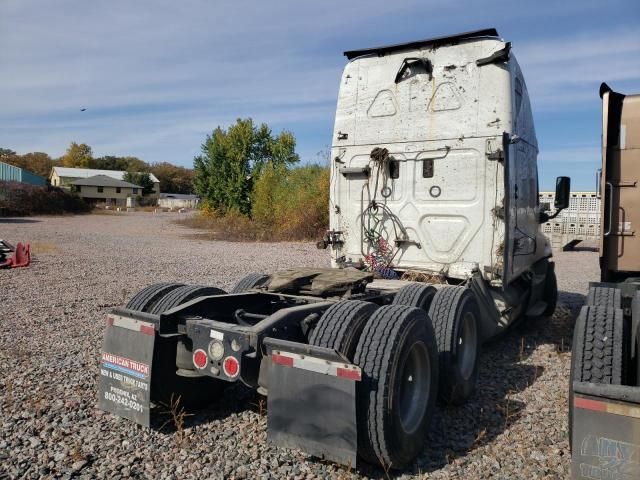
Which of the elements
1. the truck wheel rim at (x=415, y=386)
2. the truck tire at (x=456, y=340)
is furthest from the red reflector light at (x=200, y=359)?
the truck tire at (x=456, y=340)

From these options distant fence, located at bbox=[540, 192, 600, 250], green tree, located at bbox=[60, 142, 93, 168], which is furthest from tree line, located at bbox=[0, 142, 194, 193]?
distant fence, located at bbox=[540, 192, 600, 250]

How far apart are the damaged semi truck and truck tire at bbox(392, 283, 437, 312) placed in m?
0.02

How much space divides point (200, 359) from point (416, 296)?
2.12 m

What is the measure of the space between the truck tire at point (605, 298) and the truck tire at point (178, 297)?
3.23 meters

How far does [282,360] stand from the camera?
3256 millimetres

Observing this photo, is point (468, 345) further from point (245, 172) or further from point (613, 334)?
point (245, 172)

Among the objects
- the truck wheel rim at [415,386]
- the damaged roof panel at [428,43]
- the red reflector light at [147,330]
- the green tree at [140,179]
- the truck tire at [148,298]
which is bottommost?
the truck wheel rim at [415,386]

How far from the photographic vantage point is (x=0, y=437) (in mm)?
3811

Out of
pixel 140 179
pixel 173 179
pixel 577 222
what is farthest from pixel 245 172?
pixel 173 179

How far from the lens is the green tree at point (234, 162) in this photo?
3809cm

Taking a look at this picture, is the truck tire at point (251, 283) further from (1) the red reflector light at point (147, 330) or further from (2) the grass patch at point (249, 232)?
(2) the grass patch at point (249, 232)

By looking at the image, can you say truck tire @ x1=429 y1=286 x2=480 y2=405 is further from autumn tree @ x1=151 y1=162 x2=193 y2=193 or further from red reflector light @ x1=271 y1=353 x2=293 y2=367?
autumn tree @ x1=151 y1=162 x2=193 y2=193

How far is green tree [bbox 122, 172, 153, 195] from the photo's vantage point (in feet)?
308

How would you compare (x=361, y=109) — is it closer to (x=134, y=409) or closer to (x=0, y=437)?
(x=134, y=409)
